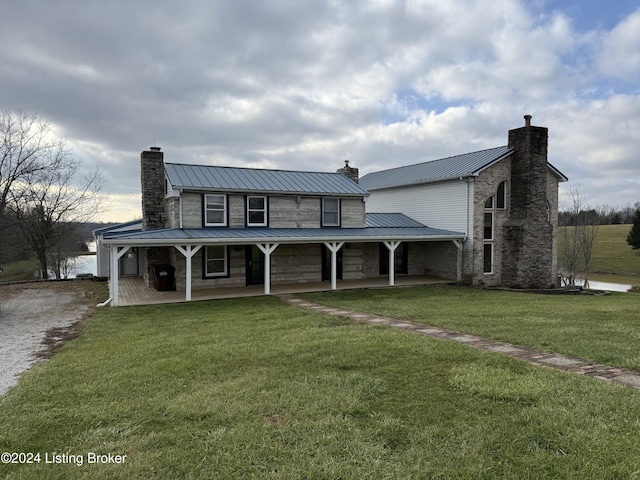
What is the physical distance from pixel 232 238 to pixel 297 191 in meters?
4.27

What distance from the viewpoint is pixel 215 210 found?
16.4m

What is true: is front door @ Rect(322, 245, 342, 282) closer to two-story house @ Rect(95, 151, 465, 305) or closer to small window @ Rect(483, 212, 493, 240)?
two-story house @ Rect(95, 151, 465, 305)

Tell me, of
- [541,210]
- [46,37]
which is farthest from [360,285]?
[46,37]

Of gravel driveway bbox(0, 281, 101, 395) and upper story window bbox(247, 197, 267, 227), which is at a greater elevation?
upper story window bbox(247, 197, 267, 227)

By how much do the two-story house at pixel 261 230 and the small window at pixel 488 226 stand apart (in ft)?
4.79

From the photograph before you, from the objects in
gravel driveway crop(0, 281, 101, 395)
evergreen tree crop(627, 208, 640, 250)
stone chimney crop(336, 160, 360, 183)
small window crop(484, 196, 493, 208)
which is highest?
stone chimney crop(336, 160, 360, 183)

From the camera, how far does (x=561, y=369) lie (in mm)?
5789

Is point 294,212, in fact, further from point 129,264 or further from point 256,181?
point 129,264

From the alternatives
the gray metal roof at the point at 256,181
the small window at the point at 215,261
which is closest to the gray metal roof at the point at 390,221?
the gray metal roof at the point at 256,181

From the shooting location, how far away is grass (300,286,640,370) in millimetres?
7009

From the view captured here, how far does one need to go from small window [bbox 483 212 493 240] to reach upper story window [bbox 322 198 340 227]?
705 centimetres

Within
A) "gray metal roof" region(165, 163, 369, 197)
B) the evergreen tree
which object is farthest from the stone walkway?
the evergreen tree

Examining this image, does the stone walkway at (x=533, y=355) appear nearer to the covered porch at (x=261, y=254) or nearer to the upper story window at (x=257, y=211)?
Answer: the covered porch at (x=261, y=254)

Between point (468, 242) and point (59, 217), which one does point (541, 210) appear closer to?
point (468, 242)
